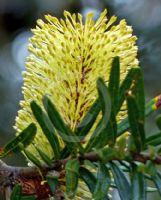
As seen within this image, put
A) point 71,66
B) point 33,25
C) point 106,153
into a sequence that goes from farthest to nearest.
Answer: point 33,25 < point 71,66 < point 106,153

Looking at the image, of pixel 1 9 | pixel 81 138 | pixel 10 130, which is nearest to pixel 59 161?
pixel 81 138

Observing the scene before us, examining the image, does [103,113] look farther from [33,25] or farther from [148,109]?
[33,25]

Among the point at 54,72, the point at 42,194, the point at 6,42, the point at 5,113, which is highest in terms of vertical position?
the point at 6,42

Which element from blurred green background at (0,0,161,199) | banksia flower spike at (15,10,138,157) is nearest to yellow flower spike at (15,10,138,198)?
banksia flower spike at (15,10,138,157)

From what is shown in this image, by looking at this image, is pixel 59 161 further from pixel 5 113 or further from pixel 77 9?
pixel 77 9

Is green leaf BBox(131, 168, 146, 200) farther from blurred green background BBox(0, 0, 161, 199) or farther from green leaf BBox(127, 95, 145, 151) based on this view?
blurred green background BBox(0, 0, 161, 199)

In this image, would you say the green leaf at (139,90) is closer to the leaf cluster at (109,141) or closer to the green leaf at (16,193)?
the leaf cluster at (109,141)

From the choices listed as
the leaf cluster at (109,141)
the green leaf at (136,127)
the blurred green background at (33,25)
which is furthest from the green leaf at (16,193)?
the blurred green background at (33,25)

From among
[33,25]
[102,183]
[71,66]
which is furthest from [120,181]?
[33,25]
